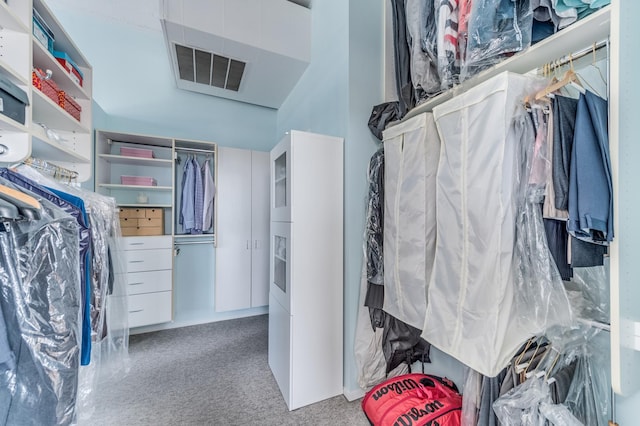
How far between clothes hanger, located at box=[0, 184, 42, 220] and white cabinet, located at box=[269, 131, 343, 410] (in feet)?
3.97

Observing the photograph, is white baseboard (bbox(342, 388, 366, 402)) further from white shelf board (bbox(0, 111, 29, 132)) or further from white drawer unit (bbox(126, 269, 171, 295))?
white shelf board (bbox(0, 111, 29, 132))

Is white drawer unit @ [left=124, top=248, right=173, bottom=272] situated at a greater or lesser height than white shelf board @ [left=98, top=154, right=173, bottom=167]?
lesser

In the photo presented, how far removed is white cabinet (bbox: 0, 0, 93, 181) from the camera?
3.64 feet

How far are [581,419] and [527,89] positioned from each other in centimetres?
127

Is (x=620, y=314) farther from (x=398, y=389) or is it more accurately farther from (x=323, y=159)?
(x=323, y=159)

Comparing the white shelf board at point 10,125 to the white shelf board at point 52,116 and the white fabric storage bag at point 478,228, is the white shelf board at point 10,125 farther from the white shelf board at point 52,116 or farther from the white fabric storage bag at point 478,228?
the white fabric storage bag at point 478,228

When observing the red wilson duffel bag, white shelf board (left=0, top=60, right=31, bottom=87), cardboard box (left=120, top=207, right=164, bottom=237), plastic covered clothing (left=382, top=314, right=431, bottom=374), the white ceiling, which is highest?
the white ceiling

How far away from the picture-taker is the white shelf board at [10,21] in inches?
39.9

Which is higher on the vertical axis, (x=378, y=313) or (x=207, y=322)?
(x=378, y=313)

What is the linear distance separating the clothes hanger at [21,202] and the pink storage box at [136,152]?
2367 mm

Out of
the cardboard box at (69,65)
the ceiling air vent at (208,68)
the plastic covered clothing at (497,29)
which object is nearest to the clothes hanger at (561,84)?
the plastic covered clothing at (497,29)

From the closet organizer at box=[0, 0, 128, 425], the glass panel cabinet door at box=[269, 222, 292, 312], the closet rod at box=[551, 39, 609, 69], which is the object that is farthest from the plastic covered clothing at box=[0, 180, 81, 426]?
the closet rod at box=[551, 39, 609, 69]

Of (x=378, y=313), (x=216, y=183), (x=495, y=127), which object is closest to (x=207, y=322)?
(x=216, y=183)

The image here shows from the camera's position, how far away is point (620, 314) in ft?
2.51
